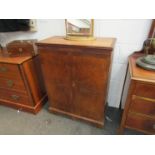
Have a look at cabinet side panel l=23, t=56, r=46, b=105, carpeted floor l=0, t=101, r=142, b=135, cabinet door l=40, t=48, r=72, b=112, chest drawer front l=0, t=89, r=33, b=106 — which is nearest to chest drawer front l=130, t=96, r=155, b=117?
carpeted floor l=0, t=101, r=142, b=135

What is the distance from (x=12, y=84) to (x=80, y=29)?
43.6 inches

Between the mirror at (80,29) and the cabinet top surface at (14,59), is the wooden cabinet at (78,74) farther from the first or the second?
the cabinet top surface at (14,59)

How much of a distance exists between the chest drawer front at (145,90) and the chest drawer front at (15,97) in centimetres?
134

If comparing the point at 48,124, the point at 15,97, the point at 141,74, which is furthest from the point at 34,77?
the point at 141,74

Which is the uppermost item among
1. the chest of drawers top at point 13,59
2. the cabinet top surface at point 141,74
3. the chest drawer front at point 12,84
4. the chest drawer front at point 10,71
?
the cabinet top surface at point 141,74

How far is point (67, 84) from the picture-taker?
1386 millimetres

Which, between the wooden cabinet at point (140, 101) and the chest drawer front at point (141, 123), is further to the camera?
the chest drawer front at point (141, 123)

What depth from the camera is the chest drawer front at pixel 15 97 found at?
66.4 inches

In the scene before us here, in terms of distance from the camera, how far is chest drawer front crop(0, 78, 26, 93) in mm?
1568

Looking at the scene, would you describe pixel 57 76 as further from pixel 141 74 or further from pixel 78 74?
pixel 141 74

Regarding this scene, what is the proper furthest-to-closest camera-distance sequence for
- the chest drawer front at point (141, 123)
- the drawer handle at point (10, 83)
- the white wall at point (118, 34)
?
the drawer handle at point (10, 83) < the white wall at point (118, 34) < the chest drawer front at point (141, 123)

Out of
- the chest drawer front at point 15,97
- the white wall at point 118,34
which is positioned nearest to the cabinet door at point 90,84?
the white wall at point 118,34
